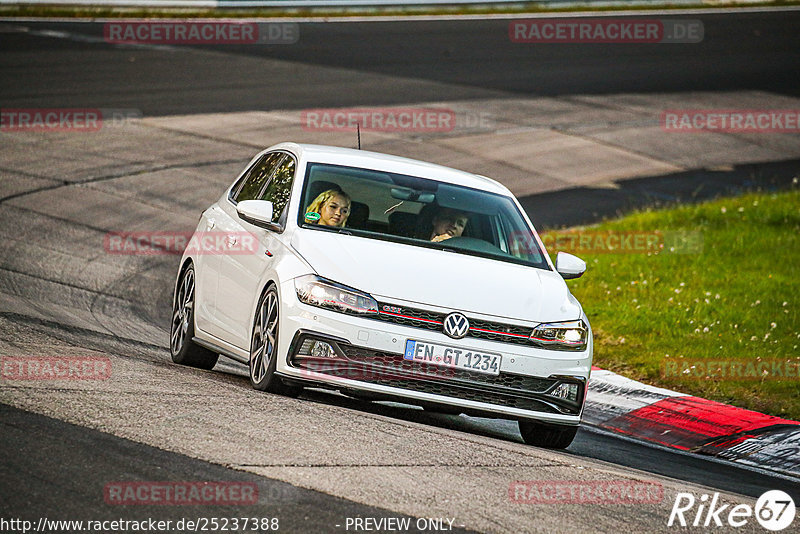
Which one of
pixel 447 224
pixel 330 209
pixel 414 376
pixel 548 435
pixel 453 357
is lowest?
pixel 548 435

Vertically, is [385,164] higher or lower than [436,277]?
higher

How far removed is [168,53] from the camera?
28578 millimetres

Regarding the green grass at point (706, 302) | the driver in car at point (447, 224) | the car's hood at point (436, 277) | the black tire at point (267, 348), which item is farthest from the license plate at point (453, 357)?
the green grass at point (706, 302)

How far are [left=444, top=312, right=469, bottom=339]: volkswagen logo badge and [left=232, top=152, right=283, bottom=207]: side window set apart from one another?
2503 millimetres

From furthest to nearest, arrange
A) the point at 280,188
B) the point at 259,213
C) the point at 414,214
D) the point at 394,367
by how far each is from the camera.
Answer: the point at 280,188 < the point at 414,214 < the point at 259,213 < the point at 394,367

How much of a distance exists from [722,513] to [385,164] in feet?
12.7

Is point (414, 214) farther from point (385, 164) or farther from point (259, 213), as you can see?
point (259, 213)

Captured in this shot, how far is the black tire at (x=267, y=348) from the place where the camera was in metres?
7.78

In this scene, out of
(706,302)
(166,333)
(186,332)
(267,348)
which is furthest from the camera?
(706,302)

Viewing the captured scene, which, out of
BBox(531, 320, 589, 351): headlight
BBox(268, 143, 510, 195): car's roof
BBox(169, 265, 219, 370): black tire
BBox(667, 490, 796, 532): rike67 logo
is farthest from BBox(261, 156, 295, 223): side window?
BBox(667, 490, 796, 532): rike67 logo

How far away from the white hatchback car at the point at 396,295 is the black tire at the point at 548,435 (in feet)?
0.04

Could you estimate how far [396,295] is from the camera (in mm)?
7543

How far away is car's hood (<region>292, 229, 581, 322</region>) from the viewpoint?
7.61 metres


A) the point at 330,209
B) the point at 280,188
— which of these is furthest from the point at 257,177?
the point at 330,209
